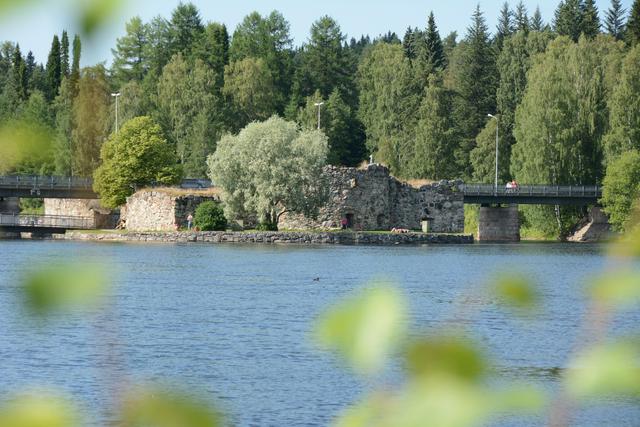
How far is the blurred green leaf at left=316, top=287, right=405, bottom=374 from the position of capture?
1.25 meters

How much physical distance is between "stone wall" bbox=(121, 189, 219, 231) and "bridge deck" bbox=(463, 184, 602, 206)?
12.9 meters

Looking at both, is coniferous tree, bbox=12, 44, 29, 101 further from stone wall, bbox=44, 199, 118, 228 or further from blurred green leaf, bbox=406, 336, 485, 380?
stone wall, bbox=44, 199, 118, 228

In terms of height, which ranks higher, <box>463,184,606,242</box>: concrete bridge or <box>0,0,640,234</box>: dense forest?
<box>0,0,640,234</box>: dense forest

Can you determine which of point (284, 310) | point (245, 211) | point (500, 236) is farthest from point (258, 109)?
point (284, 310)

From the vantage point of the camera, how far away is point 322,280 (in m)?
30.4

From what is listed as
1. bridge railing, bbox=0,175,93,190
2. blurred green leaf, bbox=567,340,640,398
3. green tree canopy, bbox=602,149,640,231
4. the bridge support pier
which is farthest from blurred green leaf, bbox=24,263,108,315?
the bridge support pier

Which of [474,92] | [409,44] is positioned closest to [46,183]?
[474,92]

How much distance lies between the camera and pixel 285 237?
49938 millimetres

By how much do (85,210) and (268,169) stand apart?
66.7 feet

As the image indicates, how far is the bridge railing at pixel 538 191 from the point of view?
189 ft

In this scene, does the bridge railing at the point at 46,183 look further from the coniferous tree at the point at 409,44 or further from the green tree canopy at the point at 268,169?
the coniferous tree at the point at 409,44

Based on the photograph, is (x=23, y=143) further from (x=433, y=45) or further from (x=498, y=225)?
(x=433, y=45)

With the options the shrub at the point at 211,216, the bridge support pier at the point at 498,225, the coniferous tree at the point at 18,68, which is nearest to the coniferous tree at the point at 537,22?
the bridge support pier at the point at 498,225

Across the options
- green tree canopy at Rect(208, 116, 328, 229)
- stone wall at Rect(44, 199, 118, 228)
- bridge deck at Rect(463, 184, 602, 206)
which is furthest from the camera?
stone wall at Rect(44, 199, 118, 228)
